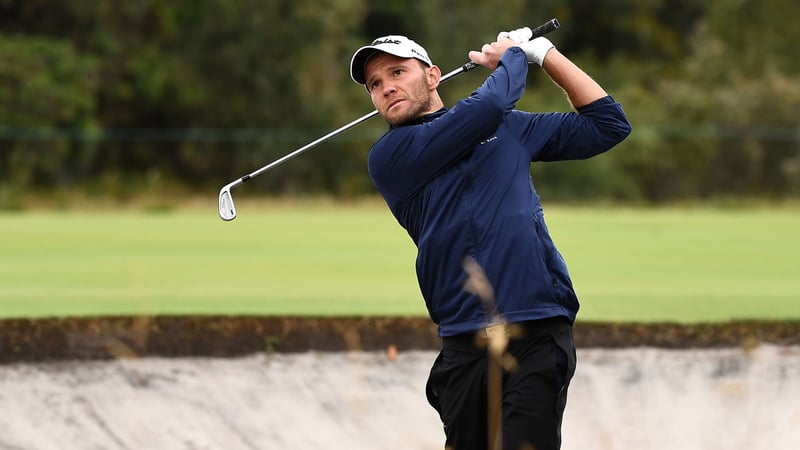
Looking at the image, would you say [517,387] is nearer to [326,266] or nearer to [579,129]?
[579,129]

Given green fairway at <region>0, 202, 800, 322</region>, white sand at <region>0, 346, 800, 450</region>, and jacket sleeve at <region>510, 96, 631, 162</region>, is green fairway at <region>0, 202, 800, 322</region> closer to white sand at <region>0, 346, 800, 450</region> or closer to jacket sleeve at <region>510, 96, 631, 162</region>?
white sand at <region>0, 346, 800, 450</region>

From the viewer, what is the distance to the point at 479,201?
3.94 metres

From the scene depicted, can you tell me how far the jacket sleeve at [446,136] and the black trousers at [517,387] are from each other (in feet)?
1.80

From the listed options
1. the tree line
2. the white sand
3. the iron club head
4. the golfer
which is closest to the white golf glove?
the golfer

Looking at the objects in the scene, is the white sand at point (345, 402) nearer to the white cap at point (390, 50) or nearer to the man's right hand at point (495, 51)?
the man's right hand at point (495, 51)

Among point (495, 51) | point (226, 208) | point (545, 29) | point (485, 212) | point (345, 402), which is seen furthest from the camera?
point (345, 402)

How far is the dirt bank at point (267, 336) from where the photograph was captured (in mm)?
8344

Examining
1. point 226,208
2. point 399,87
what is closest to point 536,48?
point 399,87

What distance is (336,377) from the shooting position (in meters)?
8.00

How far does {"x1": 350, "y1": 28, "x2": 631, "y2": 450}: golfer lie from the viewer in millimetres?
3908

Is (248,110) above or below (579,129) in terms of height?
above

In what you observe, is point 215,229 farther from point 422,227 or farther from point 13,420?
point 422,227

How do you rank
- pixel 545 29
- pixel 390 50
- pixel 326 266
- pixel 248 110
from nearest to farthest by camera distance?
pixel 390 50, pixel 545 29, pixel 326 266, pixel 248 110

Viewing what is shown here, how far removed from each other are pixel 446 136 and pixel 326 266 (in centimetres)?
1097
